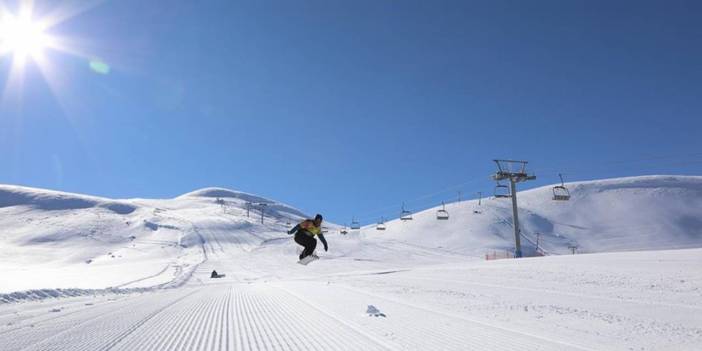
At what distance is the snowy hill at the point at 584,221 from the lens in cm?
10038

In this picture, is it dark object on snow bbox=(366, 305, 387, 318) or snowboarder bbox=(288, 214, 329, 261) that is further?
snowboarder bbox=(288, 214, 329, 261)

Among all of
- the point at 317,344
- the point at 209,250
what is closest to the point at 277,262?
the point at 209,250

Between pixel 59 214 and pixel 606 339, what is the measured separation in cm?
17087

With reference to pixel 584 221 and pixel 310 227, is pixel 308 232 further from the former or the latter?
pixel 584 221

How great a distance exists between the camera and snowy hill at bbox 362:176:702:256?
329 feet

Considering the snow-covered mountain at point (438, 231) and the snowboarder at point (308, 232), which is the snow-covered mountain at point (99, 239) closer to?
the snow-covered mountain at point (438, 231)

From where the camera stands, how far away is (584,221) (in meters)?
122

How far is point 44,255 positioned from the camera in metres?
82.8

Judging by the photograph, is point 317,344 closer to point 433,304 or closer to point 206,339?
point 206,339

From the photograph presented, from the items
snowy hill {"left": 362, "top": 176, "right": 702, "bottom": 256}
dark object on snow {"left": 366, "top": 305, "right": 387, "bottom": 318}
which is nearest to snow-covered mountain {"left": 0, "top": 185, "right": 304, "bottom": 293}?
snowy hill {"left": 362, "top": 176, "right": 702, "bottom": 256}

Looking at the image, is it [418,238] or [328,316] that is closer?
[328,316]

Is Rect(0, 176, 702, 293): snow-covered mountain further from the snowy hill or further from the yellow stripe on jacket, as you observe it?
the yellow stripe on jacket

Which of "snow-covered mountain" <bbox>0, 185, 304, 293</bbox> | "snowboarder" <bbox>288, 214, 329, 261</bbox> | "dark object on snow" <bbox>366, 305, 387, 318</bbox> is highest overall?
"snow-covered mountain" <bbox>0, 185, 304, 293</bbox>

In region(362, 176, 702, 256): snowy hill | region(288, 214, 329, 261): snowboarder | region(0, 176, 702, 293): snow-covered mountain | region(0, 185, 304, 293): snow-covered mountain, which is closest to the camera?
region(288, 214, 329, 261): snowboarder
